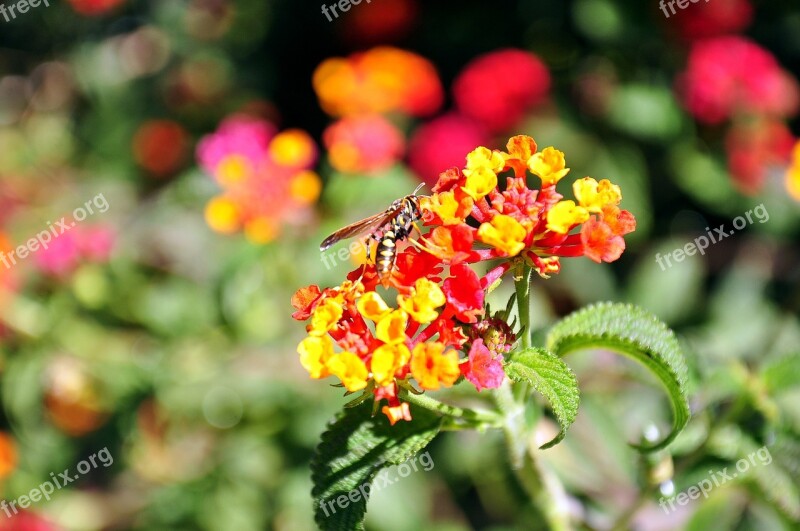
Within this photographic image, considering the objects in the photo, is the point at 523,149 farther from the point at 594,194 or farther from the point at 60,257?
the point at 60,257

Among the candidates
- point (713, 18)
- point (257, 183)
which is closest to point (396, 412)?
point (257, 183)

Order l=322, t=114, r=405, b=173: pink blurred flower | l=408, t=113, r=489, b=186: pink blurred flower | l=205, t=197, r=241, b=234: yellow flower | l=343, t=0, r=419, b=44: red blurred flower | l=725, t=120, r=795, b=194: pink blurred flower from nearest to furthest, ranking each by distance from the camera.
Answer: l=205, t=197, r=241, b=234: yellow flower → l=322, t=114, r=405, b=173: pink blurred flower → l=725, t=120, r=795, b=194: pink blurred flower → l=408, t=113, r=489, b=186: pink blurred flower → l=343, t=0, r=419, b=44: red blurred flower

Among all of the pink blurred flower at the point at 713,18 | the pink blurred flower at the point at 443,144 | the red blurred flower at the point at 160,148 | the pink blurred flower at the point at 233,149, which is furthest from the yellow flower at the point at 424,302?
the red blurred flower at the point at 160,148

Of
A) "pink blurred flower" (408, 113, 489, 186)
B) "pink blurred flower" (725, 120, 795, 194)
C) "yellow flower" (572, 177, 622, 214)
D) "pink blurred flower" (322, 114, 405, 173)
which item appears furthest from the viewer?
"pink blurred flower" (408, 113, 489, 186)

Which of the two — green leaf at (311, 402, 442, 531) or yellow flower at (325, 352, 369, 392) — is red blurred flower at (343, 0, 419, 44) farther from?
yellow flower at (325, 352, 369, 392)

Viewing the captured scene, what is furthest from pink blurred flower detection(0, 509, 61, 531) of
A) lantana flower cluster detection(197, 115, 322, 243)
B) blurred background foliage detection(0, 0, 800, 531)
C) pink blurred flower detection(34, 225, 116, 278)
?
lantana flower cluster detection(197, 115, 322, 243)

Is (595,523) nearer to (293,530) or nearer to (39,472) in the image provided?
(293,530)
